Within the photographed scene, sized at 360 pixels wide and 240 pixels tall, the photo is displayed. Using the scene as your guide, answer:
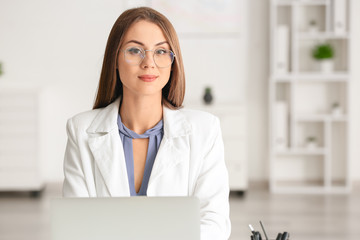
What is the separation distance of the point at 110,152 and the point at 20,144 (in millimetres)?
3413

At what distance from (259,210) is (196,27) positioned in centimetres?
177

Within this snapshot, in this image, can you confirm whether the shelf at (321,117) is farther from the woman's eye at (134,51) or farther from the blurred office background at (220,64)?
the woman's eye at (134,51)

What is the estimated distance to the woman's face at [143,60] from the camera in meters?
1.58

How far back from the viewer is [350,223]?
13.2 feet

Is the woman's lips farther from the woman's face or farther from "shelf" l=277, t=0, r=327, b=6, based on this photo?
"shelf" l=277, t=0, r=327, b=6

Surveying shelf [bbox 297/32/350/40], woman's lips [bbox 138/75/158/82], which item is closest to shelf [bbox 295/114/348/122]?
shelf [bbox 297/32/350/40]

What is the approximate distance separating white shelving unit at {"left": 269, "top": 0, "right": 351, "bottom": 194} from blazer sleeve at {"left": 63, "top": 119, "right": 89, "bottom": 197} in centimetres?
343

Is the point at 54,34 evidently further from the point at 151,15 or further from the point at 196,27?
the point at 151,15

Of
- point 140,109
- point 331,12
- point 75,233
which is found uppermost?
point 331,12

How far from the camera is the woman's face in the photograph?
1584 millimetres

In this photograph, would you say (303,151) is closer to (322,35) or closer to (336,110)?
(336,110)

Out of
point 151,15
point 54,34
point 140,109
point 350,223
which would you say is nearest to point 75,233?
point 140,109

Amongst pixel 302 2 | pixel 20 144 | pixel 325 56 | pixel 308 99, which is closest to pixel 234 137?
pixel 308 99

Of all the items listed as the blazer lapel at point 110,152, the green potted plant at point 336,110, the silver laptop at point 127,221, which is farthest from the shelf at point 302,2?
the silver laptop at point 127,221
